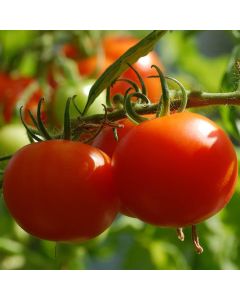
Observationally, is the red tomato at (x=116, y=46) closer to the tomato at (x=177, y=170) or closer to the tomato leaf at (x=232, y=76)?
the tomato leaf at (x=232, y=76)

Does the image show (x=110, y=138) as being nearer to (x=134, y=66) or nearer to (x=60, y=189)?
(x=60, y=189)

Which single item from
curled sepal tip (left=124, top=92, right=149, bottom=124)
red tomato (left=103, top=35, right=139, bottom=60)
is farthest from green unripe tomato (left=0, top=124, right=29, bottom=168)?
curled sepal tip (left=124, top=92, right=149, bottom=124)

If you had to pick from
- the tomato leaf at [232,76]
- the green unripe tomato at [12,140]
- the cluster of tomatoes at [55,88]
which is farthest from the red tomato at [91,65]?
the tomato leaf at [232,76]

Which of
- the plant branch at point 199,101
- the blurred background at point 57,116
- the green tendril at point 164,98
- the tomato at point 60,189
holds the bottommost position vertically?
the blurred background at point 57,116

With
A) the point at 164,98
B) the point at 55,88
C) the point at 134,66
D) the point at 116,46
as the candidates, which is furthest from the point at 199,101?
the point at 116,46

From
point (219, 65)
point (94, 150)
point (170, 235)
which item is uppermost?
point (94, 150)

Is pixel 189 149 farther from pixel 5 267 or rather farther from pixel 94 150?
pixel 5 267
